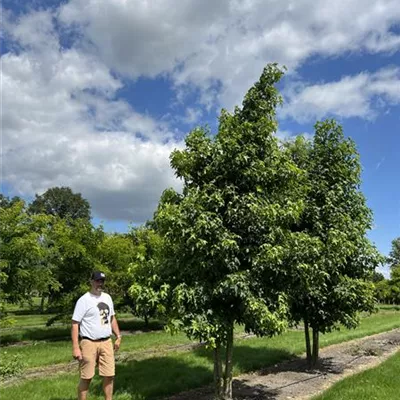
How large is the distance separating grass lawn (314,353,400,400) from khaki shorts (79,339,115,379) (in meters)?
4.26

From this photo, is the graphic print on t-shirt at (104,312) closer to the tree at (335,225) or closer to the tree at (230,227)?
the tree at (230,227)

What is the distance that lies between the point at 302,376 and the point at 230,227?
602 centimetres

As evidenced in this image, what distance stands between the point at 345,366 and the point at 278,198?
25.8 feet

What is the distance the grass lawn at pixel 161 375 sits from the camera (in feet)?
28.7

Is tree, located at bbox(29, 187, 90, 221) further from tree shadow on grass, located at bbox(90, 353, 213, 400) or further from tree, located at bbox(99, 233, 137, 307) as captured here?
tree shadow on grass, located at bbox(90, 353, 213, 400)

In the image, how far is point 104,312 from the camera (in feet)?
23.2

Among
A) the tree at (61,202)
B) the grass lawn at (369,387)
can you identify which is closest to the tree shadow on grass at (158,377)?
the grass lawn at (369,387)

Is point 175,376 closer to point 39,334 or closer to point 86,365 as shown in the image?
point 86,365

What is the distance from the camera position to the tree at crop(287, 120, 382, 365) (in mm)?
11859

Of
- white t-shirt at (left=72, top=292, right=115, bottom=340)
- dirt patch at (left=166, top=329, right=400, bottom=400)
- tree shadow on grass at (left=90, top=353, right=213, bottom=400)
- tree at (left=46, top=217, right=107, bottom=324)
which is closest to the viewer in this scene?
white t-shirt at (left=72, top=292, right=115, bottom=340)

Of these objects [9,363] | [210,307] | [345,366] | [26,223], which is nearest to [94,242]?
[26,223]

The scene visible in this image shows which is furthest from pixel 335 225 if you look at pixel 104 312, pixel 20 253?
pixel 20 253

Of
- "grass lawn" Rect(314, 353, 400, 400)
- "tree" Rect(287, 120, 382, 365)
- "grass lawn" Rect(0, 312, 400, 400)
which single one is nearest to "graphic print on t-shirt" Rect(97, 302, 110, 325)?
"grass lawn" Rect(0, 312, 400, 400)

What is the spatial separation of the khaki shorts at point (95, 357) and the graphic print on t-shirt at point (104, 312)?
31 cm
